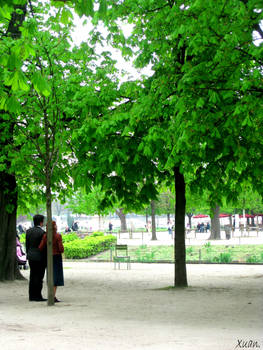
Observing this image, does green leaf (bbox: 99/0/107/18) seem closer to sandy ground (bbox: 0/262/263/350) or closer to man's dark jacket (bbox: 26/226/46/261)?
sandy ground (bbox: 0/262/263/350)

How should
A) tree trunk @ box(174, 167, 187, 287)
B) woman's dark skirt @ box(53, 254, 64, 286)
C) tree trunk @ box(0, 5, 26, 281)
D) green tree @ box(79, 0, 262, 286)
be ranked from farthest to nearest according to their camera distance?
tree trunk @ box(0, 5, 26, 281) → tree trunk @ box(174, 167, 187, 287) → woman's dark skirt @ box(53, 254, 64, 286) → green tree @ box(79, 0, 262, 286)

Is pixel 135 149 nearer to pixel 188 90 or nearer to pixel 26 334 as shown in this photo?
pixel 188 90

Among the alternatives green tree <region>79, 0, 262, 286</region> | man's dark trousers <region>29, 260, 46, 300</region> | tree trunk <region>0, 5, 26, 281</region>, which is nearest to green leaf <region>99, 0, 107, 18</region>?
green tree <region>79, 0, 262, 286</region>

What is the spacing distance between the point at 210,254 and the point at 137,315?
56.0 feet

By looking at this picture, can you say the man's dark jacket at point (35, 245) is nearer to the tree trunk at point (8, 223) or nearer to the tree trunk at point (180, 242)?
the tree trunk at point (180, 242)

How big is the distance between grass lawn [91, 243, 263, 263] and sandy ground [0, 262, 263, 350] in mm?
6047

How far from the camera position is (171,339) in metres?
6.92

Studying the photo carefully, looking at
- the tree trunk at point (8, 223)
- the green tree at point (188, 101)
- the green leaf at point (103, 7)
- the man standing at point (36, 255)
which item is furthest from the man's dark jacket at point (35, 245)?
the green leaf at point (103, 7)

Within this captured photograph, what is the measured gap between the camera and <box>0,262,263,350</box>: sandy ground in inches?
264

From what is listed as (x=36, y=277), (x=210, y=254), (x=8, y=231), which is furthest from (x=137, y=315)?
(x=210, y=254)

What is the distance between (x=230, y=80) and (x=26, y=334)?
5.43 metres

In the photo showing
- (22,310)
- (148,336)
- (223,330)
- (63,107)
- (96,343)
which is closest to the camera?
(96,343)

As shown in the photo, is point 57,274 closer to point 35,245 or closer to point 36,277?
point 36,277

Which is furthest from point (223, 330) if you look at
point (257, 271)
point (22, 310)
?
point (257, 271)
